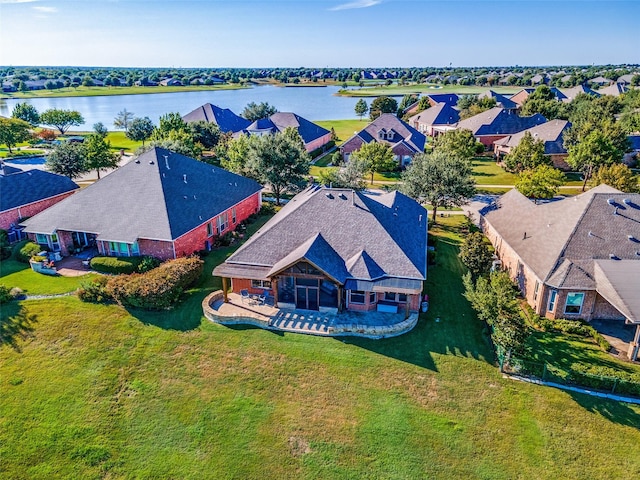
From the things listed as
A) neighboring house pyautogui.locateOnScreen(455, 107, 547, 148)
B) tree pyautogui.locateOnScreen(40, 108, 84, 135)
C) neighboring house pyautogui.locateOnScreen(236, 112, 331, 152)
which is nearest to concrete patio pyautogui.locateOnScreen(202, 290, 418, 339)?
neighboring house pyautogui.locateOnScreen(236, 112, 331, 152)

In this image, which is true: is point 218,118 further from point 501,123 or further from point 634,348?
point 634,348

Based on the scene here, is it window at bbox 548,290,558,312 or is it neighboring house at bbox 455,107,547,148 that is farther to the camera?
neighboring house at bbox 455,107,547,148

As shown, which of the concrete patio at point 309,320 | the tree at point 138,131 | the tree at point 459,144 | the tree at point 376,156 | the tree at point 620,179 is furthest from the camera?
the tree at point 138,131

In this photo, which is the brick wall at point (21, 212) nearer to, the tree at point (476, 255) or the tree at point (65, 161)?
the tree at point (65, 161)

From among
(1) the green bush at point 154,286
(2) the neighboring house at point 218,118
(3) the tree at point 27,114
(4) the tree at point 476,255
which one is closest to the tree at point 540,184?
(4) the tree at point 476,255

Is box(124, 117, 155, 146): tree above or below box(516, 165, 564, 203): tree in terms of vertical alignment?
above

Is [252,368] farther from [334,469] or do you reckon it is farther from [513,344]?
[513,344]

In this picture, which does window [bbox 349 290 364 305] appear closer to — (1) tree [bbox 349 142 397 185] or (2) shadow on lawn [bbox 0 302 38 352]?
(2) shadow on lawn [bbox 0 302 38 352]
